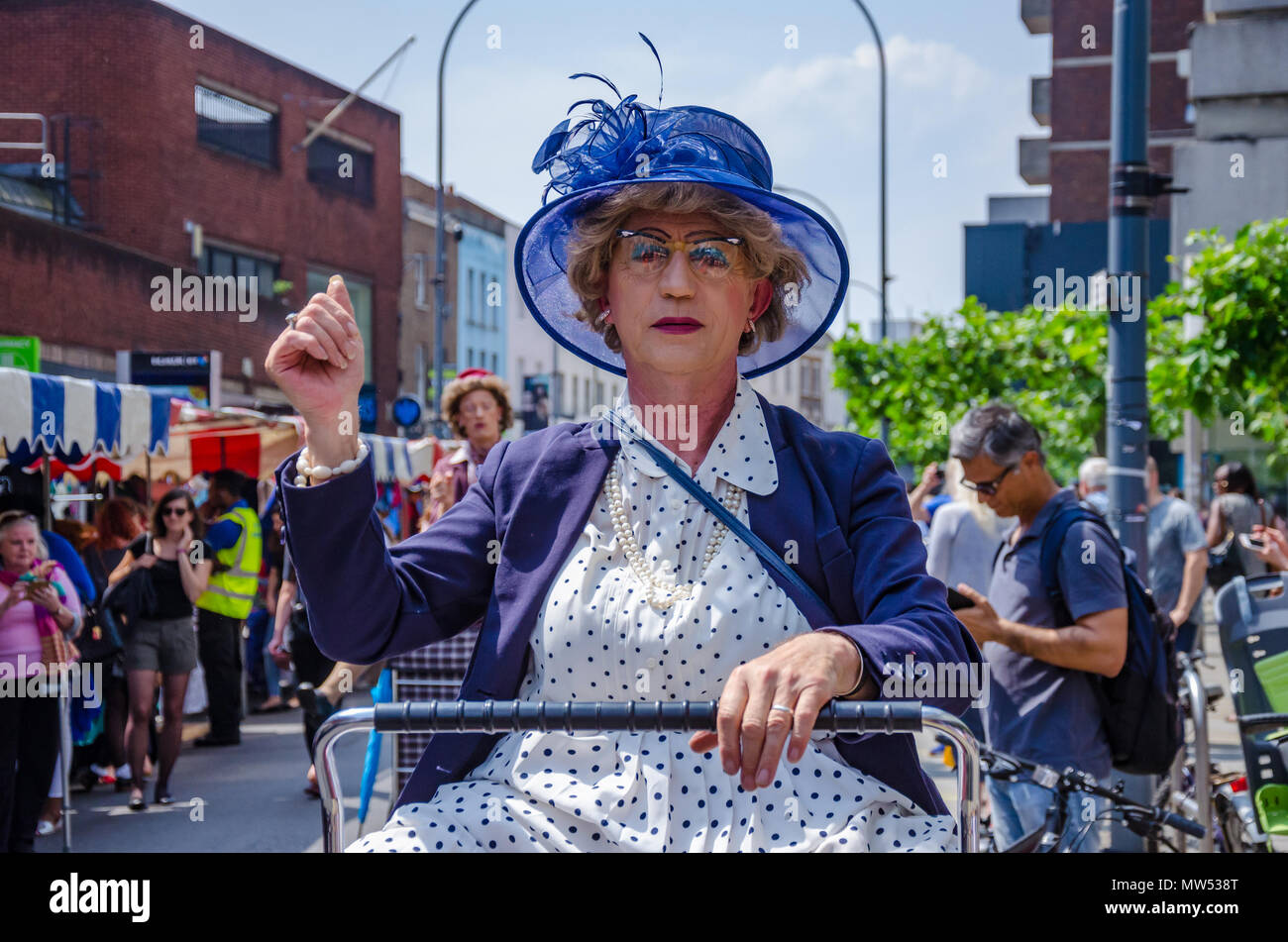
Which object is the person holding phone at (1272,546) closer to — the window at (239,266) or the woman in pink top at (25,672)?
the woman in pink top at (25,672)

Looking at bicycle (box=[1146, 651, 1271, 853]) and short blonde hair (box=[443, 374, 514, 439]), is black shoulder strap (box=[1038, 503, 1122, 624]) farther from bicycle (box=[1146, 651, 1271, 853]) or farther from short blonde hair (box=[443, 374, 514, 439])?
short blonde hair (box=[443, 374, 514, 439])

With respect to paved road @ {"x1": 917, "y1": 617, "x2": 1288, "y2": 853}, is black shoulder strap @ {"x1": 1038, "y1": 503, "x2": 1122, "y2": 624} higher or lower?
→ higher

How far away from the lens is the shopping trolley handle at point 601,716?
1991mm

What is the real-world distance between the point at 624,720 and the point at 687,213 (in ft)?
3.22

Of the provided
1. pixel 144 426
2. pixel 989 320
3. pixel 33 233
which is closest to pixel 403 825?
pixel 144 426

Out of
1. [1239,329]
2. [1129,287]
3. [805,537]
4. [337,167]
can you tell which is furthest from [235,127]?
[805,537]

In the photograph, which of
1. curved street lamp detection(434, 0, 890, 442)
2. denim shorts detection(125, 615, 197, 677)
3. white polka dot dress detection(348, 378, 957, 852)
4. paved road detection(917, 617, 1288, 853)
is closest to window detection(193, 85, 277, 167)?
curved street lamp detection(434, 0, 890, 442)

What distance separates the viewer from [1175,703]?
523 cm

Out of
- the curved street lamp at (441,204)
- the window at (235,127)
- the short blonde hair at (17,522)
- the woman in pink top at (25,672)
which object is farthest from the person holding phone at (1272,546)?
the window at (235,127)

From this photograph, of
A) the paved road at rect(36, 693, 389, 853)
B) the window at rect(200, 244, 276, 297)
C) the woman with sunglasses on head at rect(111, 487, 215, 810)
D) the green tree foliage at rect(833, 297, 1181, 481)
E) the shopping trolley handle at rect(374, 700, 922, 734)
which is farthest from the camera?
the window at rect(200, 244, 276, 297)

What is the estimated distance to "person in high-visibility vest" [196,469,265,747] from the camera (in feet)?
37.8

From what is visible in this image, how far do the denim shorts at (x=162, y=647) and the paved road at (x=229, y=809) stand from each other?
0.88 meters

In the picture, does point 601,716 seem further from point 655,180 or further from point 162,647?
point 162,647

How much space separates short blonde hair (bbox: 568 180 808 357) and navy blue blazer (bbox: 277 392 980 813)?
11.4 inches
